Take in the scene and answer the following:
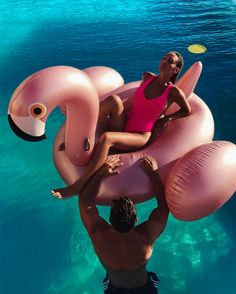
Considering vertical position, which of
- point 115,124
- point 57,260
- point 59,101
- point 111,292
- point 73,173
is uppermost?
point 59,101

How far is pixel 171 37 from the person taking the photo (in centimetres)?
705

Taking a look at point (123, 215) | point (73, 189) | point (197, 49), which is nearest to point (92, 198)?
point (73, 189)

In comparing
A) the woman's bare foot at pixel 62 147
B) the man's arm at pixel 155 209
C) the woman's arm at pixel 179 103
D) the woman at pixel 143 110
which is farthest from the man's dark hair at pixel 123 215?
the woman's arm at pixel 179 103

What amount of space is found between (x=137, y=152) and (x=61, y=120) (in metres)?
2.45

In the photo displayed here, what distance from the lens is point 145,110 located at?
3.03 metres

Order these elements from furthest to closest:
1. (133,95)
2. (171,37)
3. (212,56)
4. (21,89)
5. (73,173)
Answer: (171,37) → (212,56) → (133,95) → (73,173) → (21,89)

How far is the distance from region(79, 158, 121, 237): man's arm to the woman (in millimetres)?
46

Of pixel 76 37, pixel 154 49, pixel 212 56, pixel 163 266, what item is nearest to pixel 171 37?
pixel 154 49

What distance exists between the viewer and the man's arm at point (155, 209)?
245 cm

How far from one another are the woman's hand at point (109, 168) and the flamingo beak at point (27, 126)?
60cm

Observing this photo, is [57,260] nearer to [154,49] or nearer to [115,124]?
[115,124]

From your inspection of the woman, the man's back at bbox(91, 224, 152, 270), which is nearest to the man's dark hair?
the man's back at bbox(91, 224, 152, 270)

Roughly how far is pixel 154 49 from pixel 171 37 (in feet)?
1.88

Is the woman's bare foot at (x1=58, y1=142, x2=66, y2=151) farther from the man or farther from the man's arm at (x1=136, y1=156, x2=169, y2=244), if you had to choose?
the man's arm at (x1=136, y1=156, x2=169, y2=244)
